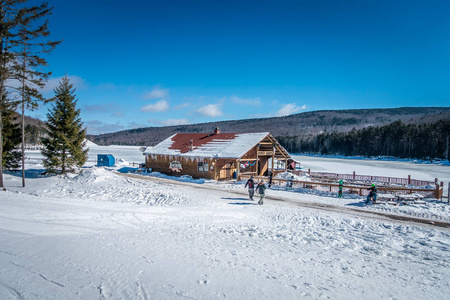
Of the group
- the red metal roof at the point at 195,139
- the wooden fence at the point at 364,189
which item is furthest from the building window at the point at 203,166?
the wooden fence at the point at 364,189

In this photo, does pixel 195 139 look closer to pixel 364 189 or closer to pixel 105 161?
pixel 105 161

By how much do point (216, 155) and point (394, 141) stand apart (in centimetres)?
9403

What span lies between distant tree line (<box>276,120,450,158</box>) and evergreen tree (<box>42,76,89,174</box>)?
95.9 metres

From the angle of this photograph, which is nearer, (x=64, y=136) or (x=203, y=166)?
(x=64, y=136)

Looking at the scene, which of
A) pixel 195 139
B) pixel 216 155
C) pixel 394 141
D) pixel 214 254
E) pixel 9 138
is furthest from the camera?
pixel 394 141

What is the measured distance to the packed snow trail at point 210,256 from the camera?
201 inches

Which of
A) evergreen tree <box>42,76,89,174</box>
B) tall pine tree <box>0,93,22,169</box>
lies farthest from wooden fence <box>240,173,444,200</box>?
tall pine tree <box>0,93,22,169</box>

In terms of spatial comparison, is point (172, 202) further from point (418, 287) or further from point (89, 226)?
point (418, 287)

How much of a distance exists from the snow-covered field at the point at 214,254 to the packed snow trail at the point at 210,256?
29 millimetres

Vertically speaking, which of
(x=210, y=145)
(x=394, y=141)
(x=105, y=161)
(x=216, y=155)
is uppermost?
(x=394, y=141)

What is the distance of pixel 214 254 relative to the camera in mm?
7195

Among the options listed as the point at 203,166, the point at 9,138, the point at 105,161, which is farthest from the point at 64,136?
the point at 105,161

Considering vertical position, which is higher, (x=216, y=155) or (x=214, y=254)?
(x=216, y=155)

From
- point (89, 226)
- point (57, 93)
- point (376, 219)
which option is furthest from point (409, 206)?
point (57, 93)
